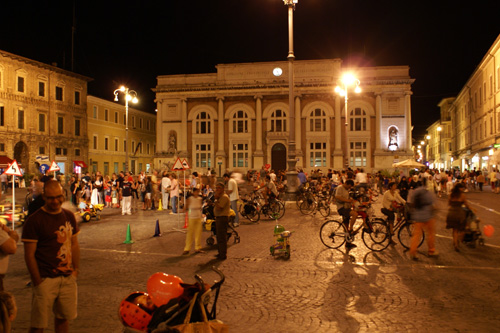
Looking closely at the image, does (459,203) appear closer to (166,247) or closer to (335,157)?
(166,247)

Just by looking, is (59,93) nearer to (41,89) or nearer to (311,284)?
(41,89)

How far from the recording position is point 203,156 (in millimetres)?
51781

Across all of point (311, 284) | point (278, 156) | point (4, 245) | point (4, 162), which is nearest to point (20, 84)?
point (4, 162)

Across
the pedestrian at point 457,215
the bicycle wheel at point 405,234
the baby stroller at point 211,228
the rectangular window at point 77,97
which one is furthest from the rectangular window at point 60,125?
the pedestrian at point 457,215

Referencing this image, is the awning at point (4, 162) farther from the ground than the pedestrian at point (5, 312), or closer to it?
farther from the ground

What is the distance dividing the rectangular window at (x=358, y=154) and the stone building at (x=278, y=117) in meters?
Answer: 0.12

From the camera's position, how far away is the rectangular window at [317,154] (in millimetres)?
49031

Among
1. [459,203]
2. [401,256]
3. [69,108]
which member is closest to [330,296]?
[401,256]

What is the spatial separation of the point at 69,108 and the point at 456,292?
50.1 meters

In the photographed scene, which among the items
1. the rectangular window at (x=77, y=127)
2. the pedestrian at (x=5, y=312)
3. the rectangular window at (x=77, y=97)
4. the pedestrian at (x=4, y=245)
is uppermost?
the rectangular window at (x=77, y=97)

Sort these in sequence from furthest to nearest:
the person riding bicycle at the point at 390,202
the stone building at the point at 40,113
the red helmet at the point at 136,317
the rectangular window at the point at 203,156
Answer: the rectangular window at the point at 203,156 → the stone building at the point at 40,113 → the person riding bicycle at the point at 390,202 → the red helmet at the point at 136,317

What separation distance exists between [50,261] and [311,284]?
4.39 metres

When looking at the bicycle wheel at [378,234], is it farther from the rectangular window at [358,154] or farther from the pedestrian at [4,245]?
the rectangular window at [358,154]

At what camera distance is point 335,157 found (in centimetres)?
4816
